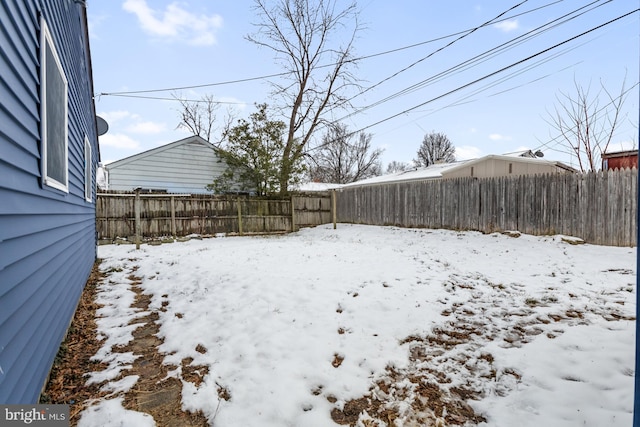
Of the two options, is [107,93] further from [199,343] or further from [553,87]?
[553,87]

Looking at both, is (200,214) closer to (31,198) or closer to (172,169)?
(172,169)

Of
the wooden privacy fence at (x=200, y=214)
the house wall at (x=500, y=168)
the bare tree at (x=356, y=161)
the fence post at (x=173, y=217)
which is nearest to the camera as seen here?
the wooden privacy fence at (x=200, y=214)

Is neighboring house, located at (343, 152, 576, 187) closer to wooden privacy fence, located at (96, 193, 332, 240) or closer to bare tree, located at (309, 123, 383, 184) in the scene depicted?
wooden privacy fence, located at (96, 193, 332, 240)

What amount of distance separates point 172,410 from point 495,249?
7.13 meters

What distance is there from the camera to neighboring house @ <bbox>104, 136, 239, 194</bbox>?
11.5 metres

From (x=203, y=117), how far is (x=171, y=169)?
14.5m

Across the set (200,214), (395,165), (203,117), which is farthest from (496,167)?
(395,165)

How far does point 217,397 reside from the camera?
2.18 meters

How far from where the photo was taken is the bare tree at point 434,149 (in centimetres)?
3562

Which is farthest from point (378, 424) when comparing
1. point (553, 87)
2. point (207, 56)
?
point (207, 56)

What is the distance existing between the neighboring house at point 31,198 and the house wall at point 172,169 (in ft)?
31.1

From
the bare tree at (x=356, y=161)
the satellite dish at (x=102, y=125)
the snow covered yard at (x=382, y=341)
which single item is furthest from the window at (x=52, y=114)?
the bare tree at (x=356, y=161)

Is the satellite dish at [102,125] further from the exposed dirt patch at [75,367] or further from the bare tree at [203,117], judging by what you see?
the bare tree at [203,117]

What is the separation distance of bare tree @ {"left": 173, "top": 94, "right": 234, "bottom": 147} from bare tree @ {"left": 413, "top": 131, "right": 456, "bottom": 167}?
2327 centimetres
